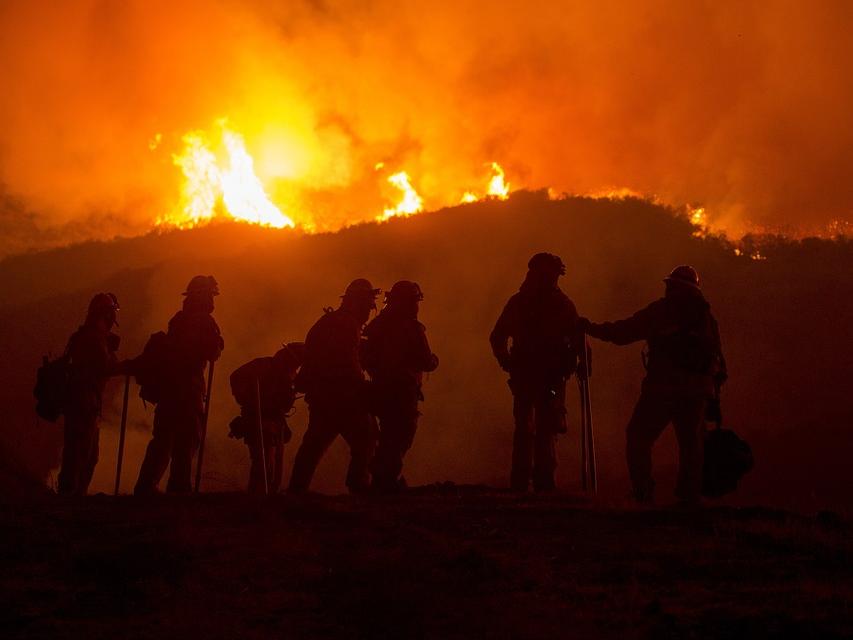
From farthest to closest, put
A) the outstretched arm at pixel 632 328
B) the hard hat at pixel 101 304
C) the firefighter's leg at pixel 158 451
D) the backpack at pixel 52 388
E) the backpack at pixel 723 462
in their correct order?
the hard hat at pixel 101 304, the backpack at pixel 52 388, the firefighter's leg at pixel 158 451, the outstretched arm at pixel 632 328, the backpack at pixel 723 462

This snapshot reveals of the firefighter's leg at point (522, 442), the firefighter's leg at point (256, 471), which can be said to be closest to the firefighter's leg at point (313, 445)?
the firefighter's leg at point (522, 442)

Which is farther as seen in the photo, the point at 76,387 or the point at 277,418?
the point at 277,418

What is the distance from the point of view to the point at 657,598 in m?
5.07

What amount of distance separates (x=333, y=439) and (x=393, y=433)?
84 centimetres

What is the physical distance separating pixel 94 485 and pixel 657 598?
26531 millimetres

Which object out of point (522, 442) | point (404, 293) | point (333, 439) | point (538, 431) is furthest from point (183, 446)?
point (538, 431)

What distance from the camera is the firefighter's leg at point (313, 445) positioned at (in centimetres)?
1033

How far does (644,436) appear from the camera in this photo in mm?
9188

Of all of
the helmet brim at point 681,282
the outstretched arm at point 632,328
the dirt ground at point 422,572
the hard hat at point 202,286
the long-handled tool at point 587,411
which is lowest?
the dirt ground at point 422,572

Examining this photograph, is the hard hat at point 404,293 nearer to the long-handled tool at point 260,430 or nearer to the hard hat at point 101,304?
the long-handled tool at point 260,430

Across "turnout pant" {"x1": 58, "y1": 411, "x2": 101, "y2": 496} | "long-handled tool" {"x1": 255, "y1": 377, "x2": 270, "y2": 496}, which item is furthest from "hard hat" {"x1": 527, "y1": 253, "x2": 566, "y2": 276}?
"turnout pant" {"x1": 58, "y1": 411, "x2": 101, "y2": 496}

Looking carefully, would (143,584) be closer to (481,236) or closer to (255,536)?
(255,536)

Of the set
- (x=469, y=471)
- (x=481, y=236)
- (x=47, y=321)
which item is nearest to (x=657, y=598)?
(x=469, y=471)

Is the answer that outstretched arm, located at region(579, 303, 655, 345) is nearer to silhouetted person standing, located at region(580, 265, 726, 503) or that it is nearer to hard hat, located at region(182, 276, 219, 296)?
silhouetted person standing, located at region(580, 265, 726, 503)
